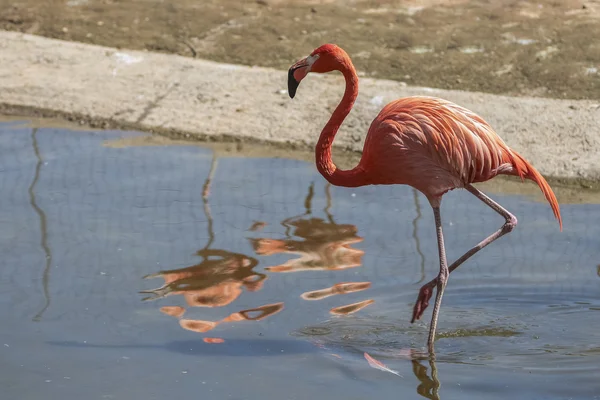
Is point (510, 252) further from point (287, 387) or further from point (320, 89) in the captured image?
point (320, 89)

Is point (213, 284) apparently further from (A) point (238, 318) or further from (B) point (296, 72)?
(B) point (296, 72)

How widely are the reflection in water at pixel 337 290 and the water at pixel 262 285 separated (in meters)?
0.01

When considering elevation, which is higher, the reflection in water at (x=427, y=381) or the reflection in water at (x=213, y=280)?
the reflection in water at (x=213, y=280)

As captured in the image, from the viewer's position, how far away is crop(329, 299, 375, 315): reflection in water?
5.36 m

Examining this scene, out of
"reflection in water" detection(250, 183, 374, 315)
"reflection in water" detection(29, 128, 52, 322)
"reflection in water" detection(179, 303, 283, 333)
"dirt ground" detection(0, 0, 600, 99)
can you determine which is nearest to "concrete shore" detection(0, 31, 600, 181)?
"dirt ground" detection(0, 0, 600, 99)

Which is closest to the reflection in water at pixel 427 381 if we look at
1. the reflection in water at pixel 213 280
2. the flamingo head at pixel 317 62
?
the reflection in water at pixel 213 280

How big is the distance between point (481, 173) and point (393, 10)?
213 inches

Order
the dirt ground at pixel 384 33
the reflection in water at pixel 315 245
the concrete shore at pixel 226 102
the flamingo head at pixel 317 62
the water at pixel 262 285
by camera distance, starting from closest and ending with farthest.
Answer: the water at pixel 262 285
the flamingo head at pixel 317 62
the reflection in water at pixel 315 245
the concrete shore at pixel 226 102
the dirt ground at pixel 384 33

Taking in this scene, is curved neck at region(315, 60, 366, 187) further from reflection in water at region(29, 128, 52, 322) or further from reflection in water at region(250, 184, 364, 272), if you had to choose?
reflection in water at region(29, 128, 52, 322)

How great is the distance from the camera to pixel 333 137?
5.22 metres

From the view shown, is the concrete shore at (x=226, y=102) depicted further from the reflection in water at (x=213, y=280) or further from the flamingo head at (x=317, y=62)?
the flamingo head at (x=317, y=62)

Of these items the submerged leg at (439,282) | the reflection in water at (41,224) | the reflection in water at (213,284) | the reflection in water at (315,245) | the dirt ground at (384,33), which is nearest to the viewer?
the submerged leg at (439,282)

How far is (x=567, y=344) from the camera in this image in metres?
4.99

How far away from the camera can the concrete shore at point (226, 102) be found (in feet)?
25.4
